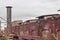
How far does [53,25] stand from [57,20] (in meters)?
0.29

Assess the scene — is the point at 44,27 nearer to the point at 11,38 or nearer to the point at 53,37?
the point at 53,37

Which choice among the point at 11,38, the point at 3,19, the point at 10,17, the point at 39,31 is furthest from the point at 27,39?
the point at 3,19

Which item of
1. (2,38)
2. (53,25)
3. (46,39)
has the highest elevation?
(53,25)

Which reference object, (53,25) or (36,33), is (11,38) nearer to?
(36,33)

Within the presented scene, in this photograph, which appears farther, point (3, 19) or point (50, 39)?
point (3, 19)

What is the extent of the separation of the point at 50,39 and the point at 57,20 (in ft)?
2.36

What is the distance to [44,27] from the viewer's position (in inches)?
319

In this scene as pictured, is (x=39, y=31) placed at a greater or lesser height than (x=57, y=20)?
lesser

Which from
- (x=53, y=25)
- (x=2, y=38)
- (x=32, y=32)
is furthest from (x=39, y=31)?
(x=2, y=38)

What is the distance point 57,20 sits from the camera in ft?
23.2

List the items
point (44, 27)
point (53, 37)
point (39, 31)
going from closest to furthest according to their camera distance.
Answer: point (53, 37), point (44, 27), point (39, 31)

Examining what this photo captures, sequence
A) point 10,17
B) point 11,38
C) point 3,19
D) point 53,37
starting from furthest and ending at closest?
point 3,19, point 10,17, point 11,38, point 53,37

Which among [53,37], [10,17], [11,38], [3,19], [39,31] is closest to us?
[53,37]

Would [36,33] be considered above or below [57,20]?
below
